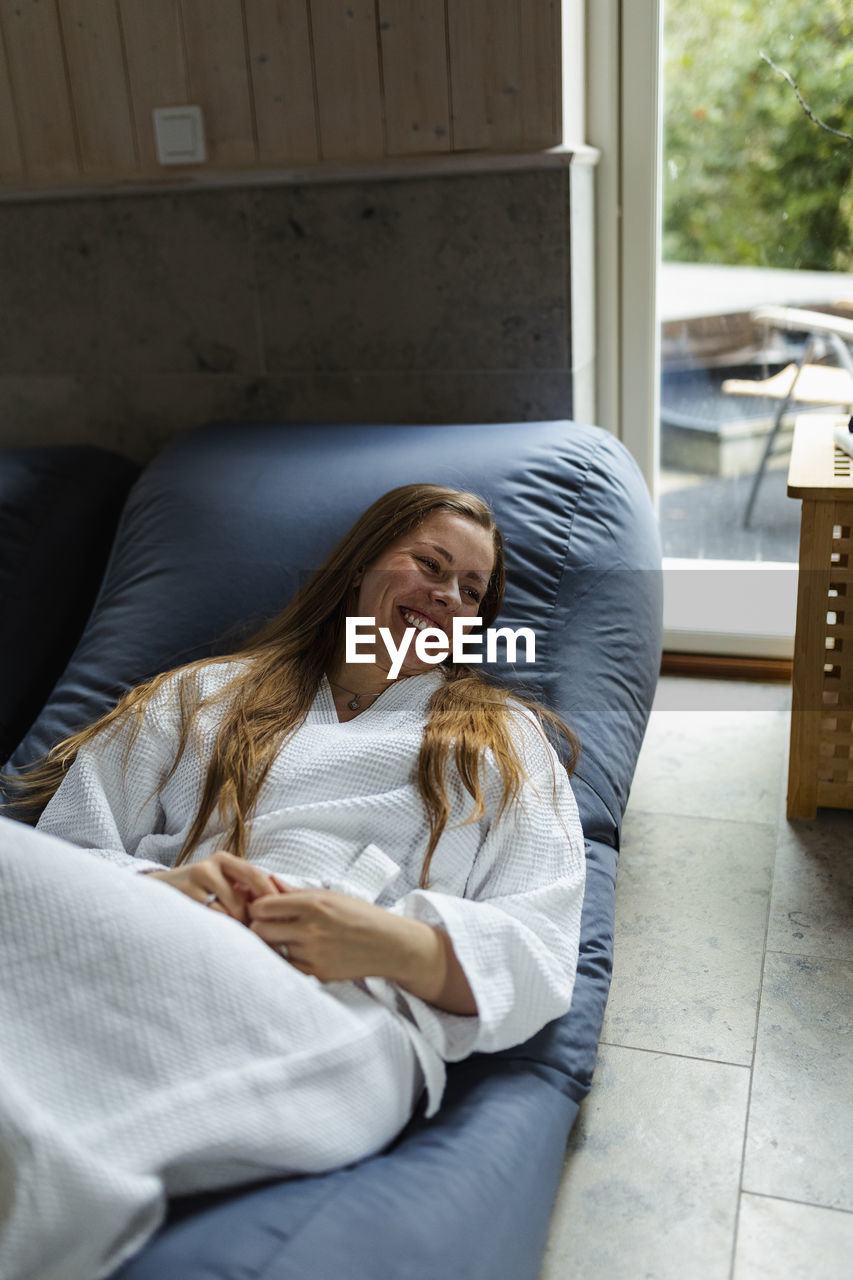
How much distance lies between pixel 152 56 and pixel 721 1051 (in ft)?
6.29

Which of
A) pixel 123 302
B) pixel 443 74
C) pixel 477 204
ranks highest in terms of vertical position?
pixel 443 74

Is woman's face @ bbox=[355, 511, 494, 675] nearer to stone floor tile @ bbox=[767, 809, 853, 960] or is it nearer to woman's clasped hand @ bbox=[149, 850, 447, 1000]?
woman's clasped hand @ bbox=[149, 850, 447, 1000]

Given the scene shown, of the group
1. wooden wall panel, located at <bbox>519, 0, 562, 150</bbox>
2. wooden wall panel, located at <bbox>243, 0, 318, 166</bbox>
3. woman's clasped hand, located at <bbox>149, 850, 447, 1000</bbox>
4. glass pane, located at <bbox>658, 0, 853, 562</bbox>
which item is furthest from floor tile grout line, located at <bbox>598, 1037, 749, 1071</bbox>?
wooden wall panel, located at <bbox>243, 0, 318, 166</bbox>

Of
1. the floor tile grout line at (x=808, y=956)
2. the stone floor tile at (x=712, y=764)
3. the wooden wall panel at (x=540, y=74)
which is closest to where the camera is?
the floor tile grout line at (x=808, y=956)

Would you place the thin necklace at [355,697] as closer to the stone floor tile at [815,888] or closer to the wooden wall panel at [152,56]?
the stone floor tile at [815,888]

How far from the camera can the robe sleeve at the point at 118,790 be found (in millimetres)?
1357

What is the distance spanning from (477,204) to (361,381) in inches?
15.7

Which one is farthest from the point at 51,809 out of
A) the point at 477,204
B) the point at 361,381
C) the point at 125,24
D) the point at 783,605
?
the point at 783,605

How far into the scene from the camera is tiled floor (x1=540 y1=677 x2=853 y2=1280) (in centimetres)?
120

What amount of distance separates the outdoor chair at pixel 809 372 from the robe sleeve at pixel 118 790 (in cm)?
150

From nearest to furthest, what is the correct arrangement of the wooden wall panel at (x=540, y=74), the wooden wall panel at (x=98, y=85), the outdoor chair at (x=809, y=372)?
1. the wooden wall panel at (x=540, y=74)
2. the wooden wall panel at (x=98, y=85)
3. the outdoor chair at (x=809, y=372)

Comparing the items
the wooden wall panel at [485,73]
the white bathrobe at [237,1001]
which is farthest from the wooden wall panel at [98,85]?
the white bathrobe at [237,1001]

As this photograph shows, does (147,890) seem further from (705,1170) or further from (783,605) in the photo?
(783,605)

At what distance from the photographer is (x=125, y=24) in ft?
6.93
